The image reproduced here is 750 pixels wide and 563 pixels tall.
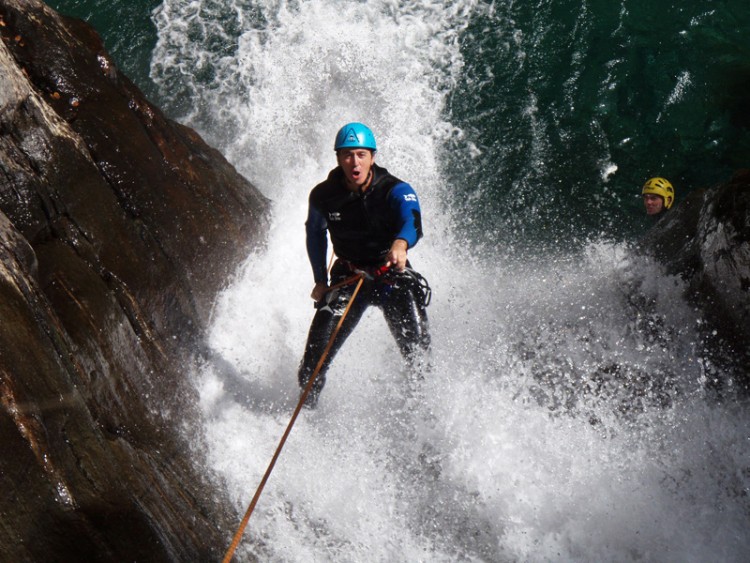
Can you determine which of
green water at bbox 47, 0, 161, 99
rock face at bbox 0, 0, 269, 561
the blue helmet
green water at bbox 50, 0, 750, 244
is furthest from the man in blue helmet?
green water at bbox 47, 0, 161, 99

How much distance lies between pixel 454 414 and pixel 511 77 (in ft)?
17.4

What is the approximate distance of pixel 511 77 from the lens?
9.55 meters

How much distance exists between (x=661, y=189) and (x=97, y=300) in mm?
5831

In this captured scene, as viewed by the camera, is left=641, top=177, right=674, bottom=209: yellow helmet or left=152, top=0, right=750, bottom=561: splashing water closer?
left=152, top=0, right=750, bottom=561: splashing water

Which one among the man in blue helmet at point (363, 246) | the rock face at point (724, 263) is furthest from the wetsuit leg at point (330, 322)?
the rock face at point (724, 263)

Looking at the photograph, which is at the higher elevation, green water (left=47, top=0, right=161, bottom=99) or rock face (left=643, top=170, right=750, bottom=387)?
green water (left=47, top=0, right=161, bottom=99)

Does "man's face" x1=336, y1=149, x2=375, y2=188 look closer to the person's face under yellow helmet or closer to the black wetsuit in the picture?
the black wetsuit

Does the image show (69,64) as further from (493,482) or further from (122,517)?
(493,482)

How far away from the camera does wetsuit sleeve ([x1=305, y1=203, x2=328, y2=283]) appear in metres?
5.56

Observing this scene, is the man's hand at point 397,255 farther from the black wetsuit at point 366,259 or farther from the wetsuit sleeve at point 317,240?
the wetsuit sleeve at point 317,240

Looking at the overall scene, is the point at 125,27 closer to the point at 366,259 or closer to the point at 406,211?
the point at 366,259

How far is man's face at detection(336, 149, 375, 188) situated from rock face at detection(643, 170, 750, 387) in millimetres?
2914

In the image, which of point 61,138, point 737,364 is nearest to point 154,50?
point 61,138

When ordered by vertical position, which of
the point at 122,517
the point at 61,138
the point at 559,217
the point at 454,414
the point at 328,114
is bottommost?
the point at 122,517
